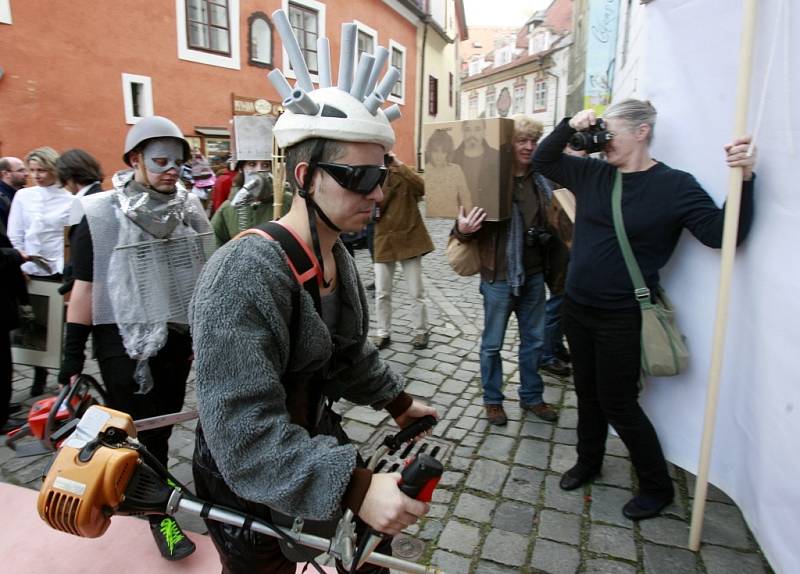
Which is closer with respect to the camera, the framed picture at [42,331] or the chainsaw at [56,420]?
the chainsaw at [56,420]

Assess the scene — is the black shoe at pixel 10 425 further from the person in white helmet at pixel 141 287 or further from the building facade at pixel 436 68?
the building facade at pixel 436 68

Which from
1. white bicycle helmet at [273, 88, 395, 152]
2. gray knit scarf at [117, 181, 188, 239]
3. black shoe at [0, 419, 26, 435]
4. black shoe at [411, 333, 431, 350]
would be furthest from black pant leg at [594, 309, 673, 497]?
black shoe at [0, 419, 26, 435]

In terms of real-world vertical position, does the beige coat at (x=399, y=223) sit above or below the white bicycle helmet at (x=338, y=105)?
below

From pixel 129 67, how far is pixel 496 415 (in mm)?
9661

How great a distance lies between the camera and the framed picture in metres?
3.95

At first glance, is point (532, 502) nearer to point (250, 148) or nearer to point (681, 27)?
point (681, 27)

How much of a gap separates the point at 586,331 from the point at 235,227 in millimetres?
2711

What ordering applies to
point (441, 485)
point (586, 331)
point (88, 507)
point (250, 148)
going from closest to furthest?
point (88, 507), point (586, 331), point (441, 485), point (250, 148)

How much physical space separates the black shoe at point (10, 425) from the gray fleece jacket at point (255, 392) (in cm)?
360

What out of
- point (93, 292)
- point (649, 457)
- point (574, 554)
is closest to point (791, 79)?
point (649, 457)

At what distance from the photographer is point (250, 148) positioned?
4070mm

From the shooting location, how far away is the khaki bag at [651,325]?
99.3 inches

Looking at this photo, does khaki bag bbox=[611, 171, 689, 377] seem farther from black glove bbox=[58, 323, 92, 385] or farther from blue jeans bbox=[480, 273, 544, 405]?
black glove bbox=[58, 323, 92, 385]

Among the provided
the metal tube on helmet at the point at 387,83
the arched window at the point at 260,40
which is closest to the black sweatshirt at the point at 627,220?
the metal tube on helmet at the point at 387,83
